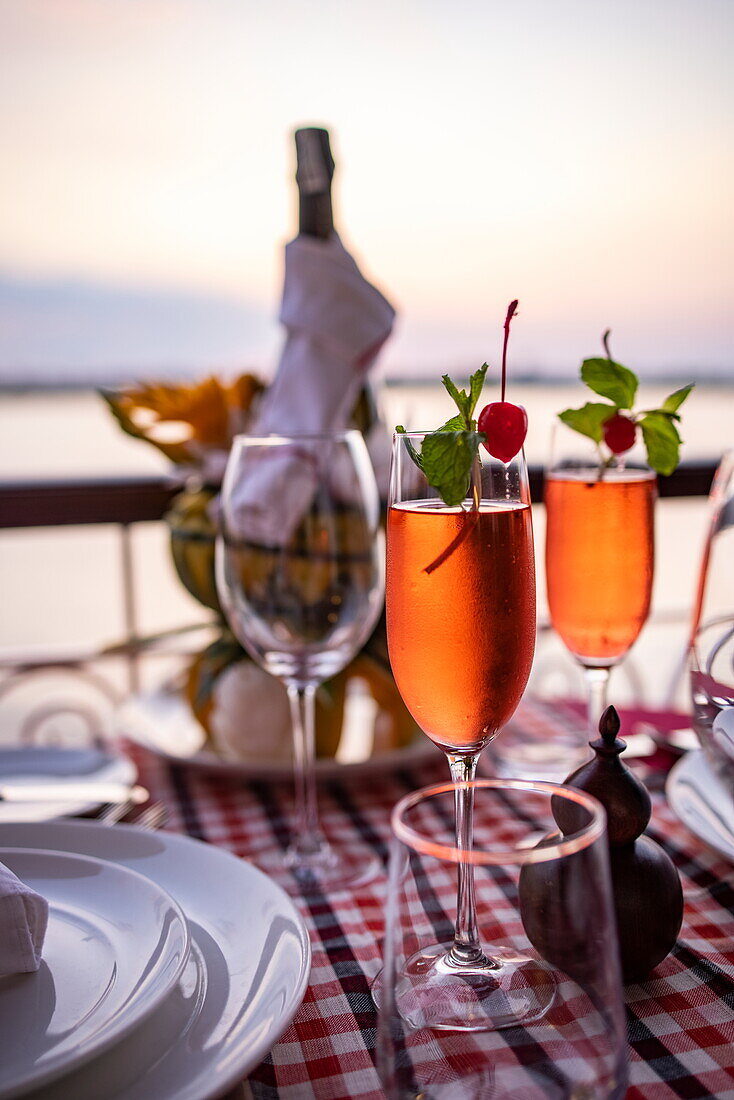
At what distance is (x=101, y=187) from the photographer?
155 inches

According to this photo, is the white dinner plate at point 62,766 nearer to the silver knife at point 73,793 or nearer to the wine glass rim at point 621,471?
the silver knife at point 73,793

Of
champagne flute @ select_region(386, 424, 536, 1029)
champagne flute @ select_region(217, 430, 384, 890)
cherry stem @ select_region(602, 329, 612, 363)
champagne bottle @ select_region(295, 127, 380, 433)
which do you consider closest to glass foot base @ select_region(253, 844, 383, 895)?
champagne flute @ select_region(217, 430, 384, 890)

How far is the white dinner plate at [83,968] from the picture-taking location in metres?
0.42

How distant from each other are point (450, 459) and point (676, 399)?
0.26 metres

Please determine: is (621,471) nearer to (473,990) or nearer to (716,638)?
(716,638)

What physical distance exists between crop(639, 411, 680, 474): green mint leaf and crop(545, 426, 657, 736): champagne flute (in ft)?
0.22

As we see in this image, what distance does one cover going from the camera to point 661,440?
0.72 metres

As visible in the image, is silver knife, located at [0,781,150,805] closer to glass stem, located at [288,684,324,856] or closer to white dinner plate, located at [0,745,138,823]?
white dinner plate, located at [0,745,138,823]

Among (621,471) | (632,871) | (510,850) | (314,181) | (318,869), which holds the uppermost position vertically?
(314,181)

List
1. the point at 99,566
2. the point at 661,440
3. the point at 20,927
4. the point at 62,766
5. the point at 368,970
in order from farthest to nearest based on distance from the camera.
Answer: the point at 99,566, the point at 62,766, the point at 661,440, the point at 368,970, the point at 20,927

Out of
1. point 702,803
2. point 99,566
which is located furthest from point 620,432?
point 99,566

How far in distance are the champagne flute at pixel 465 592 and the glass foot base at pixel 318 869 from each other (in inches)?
9.3

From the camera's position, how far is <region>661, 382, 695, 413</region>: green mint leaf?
0.69 metres

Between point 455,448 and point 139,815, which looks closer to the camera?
point 455,448
